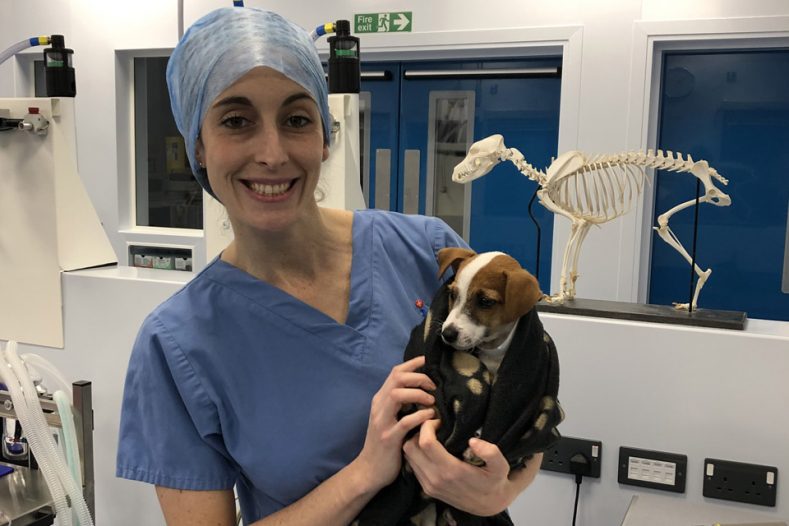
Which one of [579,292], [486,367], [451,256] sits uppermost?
[451,256]

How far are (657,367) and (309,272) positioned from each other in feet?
2.81

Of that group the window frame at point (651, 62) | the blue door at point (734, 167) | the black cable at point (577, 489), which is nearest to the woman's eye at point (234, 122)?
the black cable at point (577, 489)

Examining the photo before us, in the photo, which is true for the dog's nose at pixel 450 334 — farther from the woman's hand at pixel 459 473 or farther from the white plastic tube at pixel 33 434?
the white plastic tube at pixel 33 434

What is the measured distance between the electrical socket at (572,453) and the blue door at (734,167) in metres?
1.69

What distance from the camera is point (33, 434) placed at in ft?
5.10

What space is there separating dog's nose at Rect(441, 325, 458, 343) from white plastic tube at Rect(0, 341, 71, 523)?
110 centimetres

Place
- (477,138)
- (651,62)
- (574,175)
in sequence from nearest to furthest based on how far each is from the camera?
(574,175)
(651,62)
(477,138)

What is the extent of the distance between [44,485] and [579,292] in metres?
2.17

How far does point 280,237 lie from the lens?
0.98 metres

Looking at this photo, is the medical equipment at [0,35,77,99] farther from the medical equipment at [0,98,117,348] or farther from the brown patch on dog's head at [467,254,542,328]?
the brown patch on dog's head at [467,254,542,328]

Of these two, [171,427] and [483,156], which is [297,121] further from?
[483,156]

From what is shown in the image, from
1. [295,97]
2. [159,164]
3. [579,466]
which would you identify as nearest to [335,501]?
[295,97]

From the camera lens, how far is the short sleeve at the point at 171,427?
0.93 metres

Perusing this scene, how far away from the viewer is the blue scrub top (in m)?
0.94
